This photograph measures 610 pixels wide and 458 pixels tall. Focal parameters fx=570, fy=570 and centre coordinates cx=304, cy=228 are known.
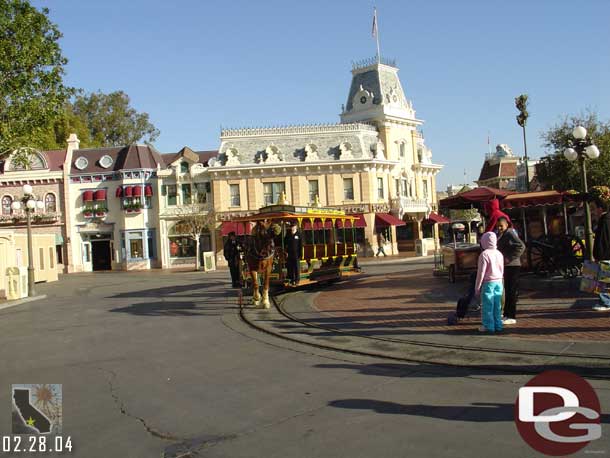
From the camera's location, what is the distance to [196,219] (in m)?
39.3

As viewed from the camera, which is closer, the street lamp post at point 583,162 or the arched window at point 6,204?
the street lamp post at point 583,162

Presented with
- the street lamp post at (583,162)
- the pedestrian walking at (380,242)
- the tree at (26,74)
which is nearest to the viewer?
the street lamp post at (583,162)

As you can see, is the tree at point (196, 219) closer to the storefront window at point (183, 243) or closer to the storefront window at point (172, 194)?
the storefront window at point (183, 243)

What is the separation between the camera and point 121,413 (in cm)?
591

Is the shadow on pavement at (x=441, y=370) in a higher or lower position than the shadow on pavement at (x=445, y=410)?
higher

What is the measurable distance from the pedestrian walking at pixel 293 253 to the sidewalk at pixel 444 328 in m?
0.63

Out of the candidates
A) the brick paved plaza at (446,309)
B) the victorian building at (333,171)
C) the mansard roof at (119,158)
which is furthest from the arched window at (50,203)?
the brick paved plaza at (446,309)

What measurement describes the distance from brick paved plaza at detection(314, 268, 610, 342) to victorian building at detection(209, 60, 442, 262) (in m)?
26.2

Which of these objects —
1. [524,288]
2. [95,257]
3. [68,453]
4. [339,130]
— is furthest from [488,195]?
[95,257]

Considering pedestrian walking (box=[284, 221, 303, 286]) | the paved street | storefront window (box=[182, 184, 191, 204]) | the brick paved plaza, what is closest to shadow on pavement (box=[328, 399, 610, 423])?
the paved street

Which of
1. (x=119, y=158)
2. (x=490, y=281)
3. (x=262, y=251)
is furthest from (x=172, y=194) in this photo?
(x=490, y=281)

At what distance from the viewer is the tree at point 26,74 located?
24969mm

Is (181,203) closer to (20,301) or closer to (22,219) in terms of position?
(22,219)

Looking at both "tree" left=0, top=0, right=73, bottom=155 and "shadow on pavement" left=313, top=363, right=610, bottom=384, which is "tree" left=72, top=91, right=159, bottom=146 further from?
"shadow on pavement" left=313, top=363, right=610, bottom=384
